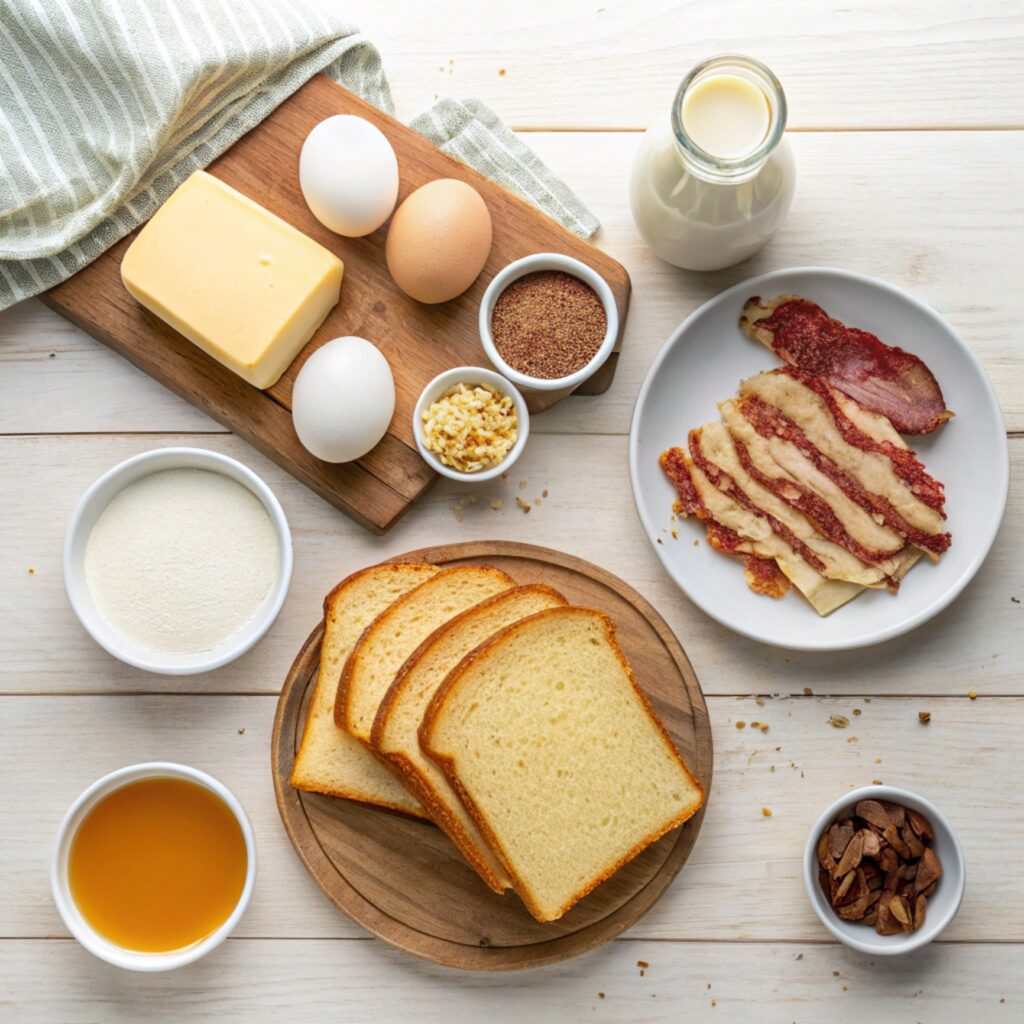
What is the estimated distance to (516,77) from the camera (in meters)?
1.70

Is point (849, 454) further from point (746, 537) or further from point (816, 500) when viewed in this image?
point (746, 537)

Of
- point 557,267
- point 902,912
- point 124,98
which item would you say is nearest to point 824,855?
point 902,912

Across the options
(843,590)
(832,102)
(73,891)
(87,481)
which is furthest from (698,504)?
(73,891)

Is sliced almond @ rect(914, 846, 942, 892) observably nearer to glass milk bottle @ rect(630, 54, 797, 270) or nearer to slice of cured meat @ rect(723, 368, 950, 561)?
slice of cured meat @ rect(723, 368, 950, 561)

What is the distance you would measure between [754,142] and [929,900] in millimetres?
1193

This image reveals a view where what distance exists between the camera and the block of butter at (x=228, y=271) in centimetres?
152

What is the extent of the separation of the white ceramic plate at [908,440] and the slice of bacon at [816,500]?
0.05 m

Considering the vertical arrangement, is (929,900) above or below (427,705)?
below

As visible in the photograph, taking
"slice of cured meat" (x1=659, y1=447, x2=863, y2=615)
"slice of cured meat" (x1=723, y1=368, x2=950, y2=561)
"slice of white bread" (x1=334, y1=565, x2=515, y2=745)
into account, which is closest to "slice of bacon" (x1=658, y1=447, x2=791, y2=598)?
"slice of cured meat" (x1=659, y1=447, x2=863, y2=615)

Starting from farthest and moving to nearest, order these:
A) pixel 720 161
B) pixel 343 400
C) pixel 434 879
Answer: pixel 434 879, pixel 343 400, pixel 720 161

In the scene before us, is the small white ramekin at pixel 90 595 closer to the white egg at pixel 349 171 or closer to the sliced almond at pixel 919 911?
the white egg at pixel 349 171

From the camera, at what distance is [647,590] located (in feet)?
5.53

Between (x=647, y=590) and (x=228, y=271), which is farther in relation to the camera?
(x=647, y=590)

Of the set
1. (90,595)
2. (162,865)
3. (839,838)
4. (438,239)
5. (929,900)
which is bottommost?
(929,900)
